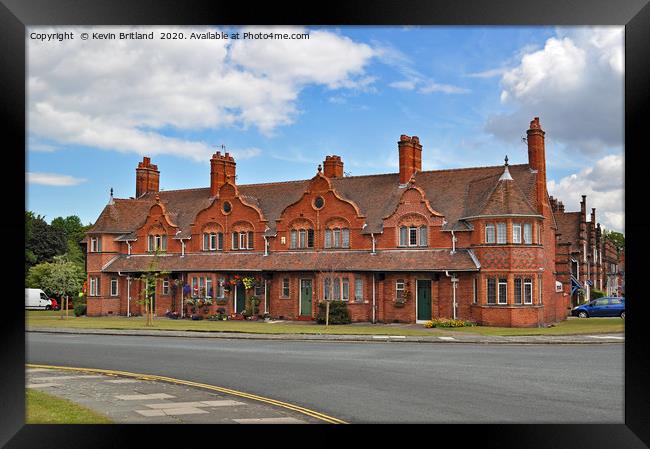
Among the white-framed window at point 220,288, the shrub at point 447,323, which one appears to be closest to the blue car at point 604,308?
the shrub at point 447,323

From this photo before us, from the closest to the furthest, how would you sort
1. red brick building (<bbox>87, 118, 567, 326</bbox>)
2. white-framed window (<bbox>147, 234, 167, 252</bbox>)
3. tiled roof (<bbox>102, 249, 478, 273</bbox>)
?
red brick building (<bbox>87, 118, 567, 326</bbox>) < tiled roof (<bbox>102, 249, 478, 273</bbox>) < white-framed window (<bbox>147, 234, 167, 252</bbox>)

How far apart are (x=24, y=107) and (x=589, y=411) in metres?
11.7

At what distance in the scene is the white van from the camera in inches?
2391

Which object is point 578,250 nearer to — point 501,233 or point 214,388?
point 501,233

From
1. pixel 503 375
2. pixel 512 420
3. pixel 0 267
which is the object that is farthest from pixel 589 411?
pixel 0 267

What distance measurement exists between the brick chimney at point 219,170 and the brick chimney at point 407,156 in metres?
14.3

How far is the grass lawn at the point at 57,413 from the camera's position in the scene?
462 inches

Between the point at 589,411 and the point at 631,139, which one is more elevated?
the point at 631,139

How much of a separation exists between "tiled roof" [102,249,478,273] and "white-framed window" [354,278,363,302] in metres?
1.00

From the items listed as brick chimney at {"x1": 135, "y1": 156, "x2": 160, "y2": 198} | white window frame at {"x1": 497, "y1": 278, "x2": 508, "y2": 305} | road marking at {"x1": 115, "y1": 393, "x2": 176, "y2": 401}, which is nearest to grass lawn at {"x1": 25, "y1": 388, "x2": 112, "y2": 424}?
road marking at {"x1": 115, "y1": 393, "x2": 176, "y2": 401}

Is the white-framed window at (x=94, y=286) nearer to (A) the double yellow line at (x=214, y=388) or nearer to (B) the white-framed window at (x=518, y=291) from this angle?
(A) the double yellow line at (x=214, y=388)

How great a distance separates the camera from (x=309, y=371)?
18859 mm

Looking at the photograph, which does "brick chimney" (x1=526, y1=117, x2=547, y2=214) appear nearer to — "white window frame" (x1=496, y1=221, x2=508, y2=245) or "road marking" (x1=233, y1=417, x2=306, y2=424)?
"white window frame" (x1=496, y1=221, x2=508, y2=245)
